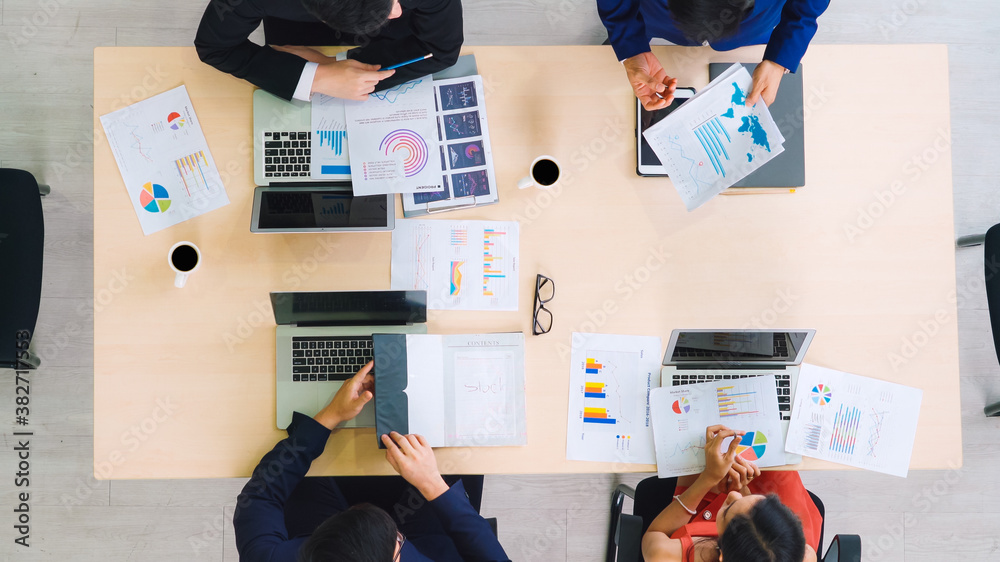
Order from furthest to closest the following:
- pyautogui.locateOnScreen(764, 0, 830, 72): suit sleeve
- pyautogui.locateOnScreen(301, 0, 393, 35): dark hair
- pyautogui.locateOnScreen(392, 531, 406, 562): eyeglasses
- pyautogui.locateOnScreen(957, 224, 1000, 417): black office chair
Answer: pyautogui.locateOnScreen(957, 224, 1000, 417): black office chair < pyautogui.locateOnScreen(764, 0, 830, 72): suit sleeve < pyautogui.locateOnScreen(392, 531, 406, 562): eyeglasses < pyautogui.locateOnScreen(301, 0, 393, 35): dark hair

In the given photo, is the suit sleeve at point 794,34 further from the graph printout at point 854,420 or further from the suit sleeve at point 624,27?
the graph printout at point 854,420

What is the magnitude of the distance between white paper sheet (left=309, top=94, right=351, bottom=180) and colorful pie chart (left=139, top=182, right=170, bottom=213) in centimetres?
38

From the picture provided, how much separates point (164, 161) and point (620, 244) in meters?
1.19

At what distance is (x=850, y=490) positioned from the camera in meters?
2.29

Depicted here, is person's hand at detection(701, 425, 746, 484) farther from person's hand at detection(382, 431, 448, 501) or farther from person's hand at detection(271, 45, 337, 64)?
person's hand at detection(271, 45, 337, 64)

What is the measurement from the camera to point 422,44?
150cm

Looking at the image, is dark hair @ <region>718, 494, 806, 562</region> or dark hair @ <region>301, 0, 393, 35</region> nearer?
dark hair @ <region>301, 0, 393, 35</region>

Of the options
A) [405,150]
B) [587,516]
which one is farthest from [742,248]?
[587,516]

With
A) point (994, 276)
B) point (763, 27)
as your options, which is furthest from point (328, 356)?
point (994, 276)

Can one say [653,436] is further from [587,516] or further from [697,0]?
[697,0]

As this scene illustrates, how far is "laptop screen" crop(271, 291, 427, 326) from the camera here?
1.49 m

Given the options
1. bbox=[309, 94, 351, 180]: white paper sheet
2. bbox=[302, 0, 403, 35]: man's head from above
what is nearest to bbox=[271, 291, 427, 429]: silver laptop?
bbox=[309, 94, 351, 180]: white paper sheet

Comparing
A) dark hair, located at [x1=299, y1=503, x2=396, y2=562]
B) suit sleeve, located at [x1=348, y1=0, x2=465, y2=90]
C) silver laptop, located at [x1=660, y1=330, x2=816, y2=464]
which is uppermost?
suit sleeve, located at [x1=348, y1=0, x2=465, y2=90]

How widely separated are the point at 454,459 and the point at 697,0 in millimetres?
1183
